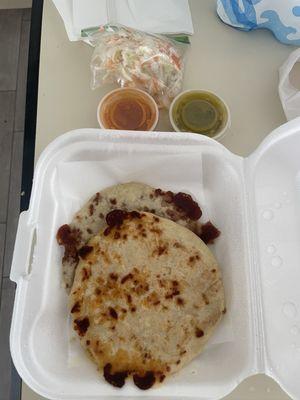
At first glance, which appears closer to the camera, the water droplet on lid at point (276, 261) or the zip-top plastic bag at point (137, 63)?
the water droplet on lid at point (276, 261)

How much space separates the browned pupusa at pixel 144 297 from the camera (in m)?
0.77

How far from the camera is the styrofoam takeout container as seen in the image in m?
0.71

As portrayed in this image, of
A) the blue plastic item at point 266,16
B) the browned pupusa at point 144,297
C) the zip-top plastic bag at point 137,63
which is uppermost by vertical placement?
the blue plastic item at point 266,16

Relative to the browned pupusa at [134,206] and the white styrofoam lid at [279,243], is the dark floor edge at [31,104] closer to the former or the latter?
the browned pupusa at [134,206]

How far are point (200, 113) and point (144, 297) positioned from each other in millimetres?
431

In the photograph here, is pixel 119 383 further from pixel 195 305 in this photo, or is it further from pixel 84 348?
pixel 195 305

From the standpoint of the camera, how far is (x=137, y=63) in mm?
979

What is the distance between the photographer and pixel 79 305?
799 mm

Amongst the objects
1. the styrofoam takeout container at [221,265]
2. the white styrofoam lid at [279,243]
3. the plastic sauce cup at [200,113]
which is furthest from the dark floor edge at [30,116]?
the white styrofoam lid at [279,243]

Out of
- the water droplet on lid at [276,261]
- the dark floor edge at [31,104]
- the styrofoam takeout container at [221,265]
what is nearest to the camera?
the styrofoam takeout container at [221,265]

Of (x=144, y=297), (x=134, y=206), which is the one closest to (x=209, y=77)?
(x=134, y=206)

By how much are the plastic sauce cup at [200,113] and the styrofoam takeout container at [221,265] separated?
10 cm

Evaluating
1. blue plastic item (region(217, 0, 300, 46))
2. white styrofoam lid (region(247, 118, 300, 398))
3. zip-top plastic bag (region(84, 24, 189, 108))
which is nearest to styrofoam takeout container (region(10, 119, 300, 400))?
white styrofoam lid (region(247, 118, 300, 398))

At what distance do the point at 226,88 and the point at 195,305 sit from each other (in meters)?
0.55
